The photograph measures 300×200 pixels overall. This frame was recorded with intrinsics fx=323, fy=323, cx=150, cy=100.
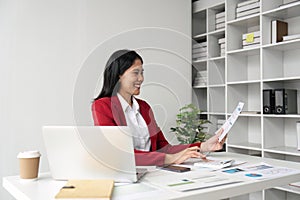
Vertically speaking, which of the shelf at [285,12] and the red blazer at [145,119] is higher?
the shelf at [285,12]

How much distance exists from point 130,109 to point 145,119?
5.0 inches

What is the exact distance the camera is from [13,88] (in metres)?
2.70

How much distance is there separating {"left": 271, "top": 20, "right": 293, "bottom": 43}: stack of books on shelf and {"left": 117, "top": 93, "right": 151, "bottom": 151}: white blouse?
69.8 inches

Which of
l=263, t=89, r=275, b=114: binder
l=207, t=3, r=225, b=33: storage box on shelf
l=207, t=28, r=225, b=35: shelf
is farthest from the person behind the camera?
l=207, t=3, r=225, b=33: storage box on shelf

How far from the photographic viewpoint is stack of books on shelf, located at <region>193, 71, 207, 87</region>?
12.2ft

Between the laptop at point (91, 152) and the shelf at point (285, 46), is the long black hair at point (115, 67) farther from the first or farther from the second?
the shelf at point (285, 46)

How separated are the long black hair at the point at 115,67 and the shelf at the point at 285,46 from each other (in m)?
1.59

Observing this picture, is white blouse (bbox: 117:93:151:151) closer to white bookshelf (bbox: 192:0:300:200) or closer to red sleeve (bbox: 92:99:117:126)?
red sleeve (bbox: 92:99:117:126)

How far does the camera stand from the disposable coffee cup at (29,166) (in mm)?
1353

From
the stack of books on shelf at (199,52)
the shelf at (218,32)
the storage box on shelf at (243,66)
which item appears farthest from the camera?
the stack of books on shelf at (199,52)

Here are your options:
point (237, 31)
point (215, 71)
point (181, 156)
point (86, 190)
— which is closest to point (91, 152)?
point (86, 190)

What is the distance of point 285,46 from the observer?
9.51 ft

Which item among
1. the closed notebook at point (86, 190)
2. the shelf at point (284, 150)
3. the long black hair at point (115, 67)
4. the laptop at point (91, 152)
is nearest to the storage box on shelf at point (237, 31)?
the shelf at point (284, 150)

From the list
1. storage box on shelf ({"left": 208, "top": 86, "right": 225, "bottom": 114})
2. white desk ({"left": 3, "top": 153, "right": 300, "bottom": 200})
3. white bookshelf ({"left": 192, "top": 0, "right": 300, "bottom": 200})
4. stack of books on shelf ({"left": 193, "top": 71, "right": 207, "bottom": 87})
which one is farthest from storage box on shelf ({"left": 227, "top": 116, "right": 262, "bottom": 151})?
white desk ({"left": 3, "top": 153, "right": 300, "bottom": 200})
